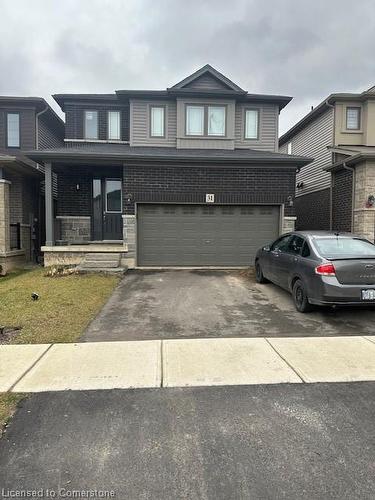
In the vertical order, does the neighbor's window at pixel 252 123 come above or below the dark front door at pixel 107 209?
above

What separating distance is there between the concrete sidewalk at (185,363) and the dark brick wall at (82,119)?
40.7 ft

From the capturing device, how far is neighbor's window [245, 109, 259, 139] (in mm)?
15406

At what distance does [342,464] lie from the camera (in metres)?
2.62

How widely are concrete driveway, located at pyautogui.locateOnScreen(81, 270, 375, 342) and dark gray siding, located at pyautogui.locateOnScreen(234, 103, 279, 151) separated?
773 cm

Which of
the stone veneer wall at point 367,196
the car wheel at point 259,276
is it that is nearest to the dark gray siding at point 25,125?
the car wheel at point 259,276

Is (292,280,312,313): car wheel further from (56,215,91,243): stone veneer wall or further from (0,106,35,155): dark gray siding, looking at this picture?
(0,106,35,155): dark gray siding

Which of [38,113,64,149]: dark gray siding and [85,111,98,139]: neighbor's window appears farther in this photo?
[38,113,64,149]: dark gray siding

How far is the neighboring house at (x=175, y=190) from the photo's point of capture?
40.8 ft

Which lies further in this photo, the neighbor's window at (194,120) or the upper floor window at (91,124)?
the upper floor window at (91,124)

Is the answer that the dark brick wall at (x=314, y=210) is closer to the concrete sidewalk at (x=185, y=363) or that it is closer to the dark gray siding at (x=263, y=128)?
the dark gray siding at (x=263, y=128)

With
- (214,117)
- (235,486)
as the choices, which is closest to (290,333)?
(235,486)

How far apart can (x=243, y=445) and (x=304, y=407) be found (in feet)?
2.80

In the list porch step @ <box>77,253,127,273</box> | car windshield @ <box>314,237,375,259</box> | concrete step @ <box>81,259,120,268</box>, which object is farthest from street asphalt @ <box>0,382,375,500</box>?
concrete step @ <box>81,259,120,268</box>

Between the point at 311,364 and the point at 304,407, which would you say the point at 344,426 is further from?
the point at 311,364
